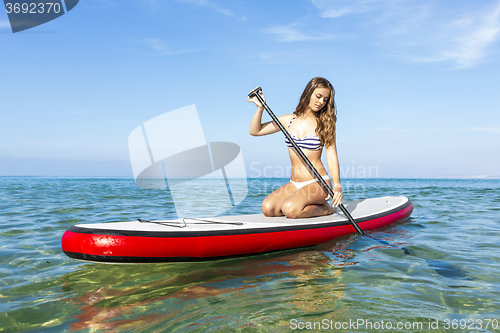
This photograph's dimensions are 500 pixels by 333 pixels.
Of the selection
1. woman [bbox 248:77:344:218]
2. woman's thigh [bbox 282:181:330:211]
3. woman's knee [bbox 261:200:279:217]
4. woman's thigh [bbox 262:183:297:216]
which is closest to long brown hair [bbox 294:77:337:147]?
woman [bbox 248:77:344:218]

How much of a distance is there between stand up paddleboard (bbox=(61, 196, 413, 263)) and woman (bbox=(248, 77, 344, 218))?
214mm

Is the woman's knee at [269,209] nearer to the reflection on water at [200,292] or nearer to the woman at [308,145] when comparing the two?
the woman at [308,145]

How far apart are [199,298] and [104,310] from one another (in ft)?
2.31

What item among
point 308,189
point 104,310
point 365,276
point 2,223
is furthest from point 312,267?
point 2,223

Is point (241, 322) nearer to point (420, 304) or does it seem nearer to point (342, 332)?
point (342, 332)

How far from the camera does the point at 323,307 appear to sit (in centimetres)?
217

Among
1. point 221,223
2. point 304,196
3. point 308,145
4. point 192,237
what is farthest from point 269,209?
point 192,237

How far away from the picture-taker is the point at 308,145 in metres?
3.99

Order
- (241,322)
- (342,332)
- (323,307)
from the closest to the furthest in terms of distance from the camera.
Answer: (342,332), (241,322), (323,307)

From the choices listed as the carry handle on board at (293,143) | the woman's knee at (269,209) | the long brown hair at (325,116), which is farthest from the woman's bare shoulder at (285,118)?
the woman's knee at (269,209)

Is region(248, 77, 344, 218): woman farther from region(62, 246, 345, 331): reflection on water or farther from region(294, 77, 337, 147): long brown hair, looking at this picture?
region(62, 246, 345, 331): reflection on water

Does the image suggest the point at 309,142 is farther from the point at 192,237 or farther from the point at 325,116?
the point at 192,237

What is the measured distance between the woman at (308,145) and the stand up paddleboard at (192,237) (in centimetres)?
21

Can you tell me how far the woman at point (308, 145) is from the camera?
12.7 feet
